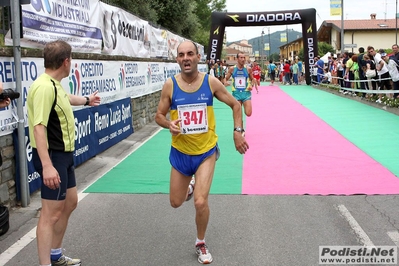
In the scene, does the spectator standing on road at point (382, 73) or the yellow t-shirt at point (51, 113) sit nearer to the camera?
the yellow t-shirt at point (51, 113)

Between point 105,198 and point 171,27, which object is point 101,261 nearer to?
point 105,198

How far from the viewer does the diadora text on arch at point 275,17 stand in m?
33.5

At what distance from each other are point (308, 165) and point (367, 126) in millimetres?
5682

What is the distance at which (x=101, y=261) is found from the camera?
4.76 metres

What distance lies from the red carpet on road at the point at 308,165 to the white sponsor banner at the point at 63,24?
3.69 meters

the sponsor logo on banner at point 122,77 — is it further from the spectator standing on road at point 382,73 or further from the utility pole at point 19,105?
the spectator standing on road at point 382,73

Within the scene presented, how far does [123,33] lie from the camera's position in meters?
13.1

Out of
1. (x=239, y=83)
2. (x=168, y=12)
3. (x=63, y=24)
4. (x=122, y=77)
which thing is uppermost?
(x=168, y=12)

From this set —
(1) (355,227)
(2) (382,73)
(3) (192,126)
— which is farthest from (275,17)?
(3) (192,126)

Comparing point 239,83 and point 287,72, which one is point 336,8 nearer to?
point 287,72

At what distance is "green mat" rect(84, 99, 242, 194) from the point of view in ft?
25.0

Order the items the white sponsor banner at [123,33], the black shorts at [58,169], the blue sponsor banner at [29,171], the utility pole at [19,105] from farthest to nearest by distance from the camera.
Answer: the white sponsor banner at [123,33]
the blue sponsor banner at [29,171]
the utility pole at [19,105]
the black shorts at [58,169]

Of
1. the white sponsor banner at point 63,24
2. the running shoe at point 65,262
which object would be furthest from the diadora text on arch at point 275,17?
the running shoe at point 65,262

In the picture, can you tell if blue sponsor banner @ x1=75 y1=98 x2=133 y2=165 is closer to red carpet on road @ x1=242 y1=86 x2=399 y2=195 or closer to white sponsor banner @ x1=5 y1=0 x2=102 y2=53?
white sponsor banner @ x1=5 y1=0 x2=102 y2=53
